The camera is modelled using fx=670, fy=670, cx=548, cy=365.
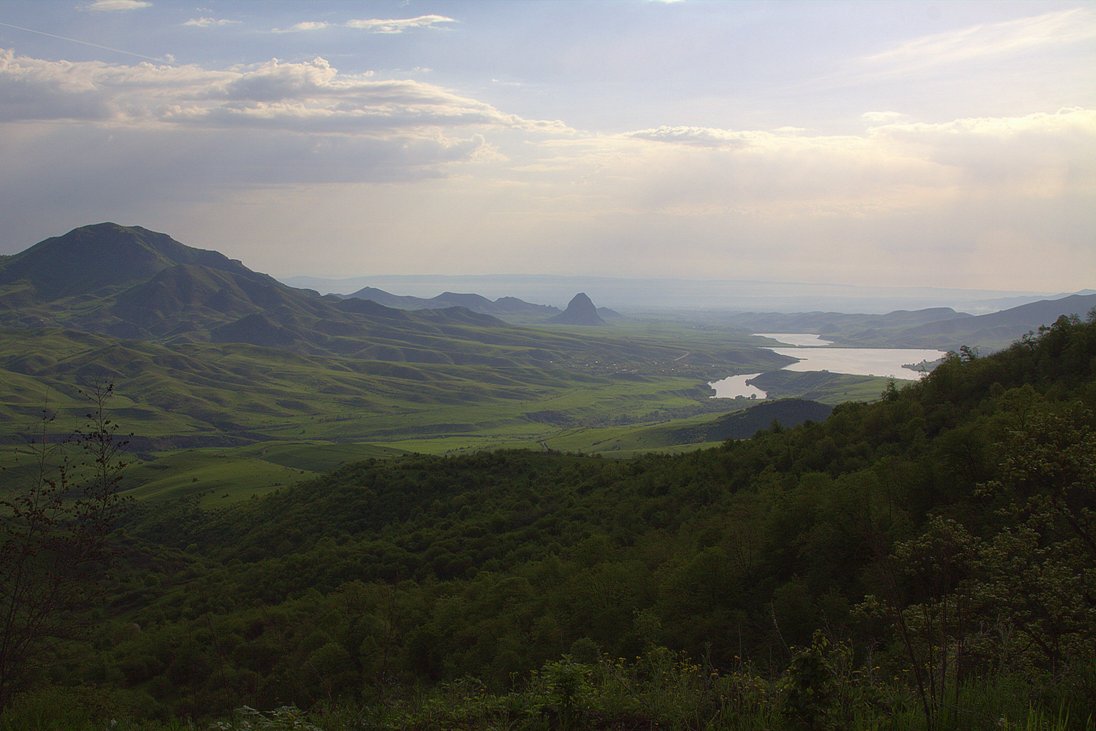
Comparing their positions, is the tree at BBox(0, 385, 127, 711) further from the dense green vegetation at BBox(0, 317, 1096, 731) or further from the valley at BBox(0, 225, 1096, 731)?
the dense green vegetation at BBox(0, 317, 1096, 731)

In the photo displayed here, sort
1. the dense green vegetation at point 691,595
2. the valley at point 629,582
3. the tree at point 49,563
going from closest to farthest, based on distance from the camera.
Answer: the dense green vegetation at point 691,595 → the valley at point 629,582 → the tree at point 49,563

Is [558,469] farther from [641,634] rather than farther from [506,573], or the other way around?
[641,634]

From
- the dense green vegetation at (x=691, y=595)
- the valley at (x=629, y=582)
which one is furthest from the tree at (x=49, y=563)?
the dense green vegetation at (x=691, y=595)

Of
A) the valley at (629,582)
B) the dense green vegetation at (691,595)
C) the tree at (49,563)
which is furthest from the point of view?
the tree at (49,563)

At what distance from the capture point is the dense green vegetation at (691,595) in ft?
31.1

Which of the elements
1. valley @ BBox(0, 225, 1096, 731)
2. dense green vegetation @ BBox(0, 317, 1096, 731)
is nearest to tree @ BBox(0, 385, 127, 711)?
valley @ BBox(0, 225, 1096, 731)

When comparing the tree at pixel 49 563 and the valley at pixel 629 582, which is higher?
the tree at pixel 49 563

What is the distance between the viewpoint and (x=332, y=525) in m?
61.1

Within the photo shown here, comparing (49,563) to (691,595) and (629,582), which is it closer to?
(691,595)

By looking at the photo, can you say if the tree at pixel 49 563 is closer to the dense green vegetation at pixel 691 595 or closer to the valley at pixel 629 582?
the valley at pixel 629 582

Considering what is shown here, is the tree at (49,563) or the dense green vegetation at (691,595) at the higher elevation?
the tree at (49,563)

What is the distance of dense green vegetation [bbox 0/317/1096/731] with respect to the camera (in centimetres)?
948

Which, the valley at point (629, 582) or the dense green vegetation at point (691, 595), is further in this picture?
the valley at point (629, 582)

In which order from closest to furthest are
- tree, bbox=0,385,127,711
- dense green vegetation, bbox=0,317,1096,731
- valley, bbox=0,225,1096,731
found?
dense green vegetation, bbox=0,317,1096,731 < valley, bbox=0,225,1096,731 < tree, bbox=0,385,127,711
